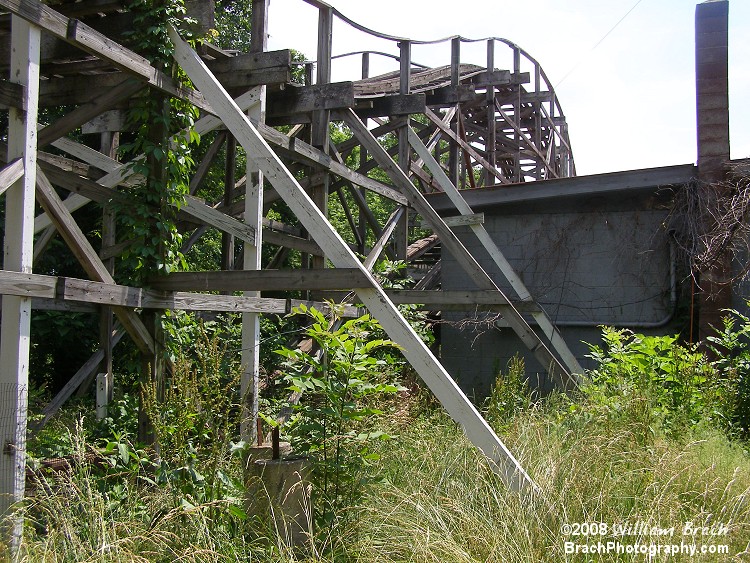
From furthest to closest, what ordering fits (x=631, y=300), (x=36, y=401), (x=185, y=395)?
→ (x=631, y=300) < (x=36, y=401) < (x=185, y=395)

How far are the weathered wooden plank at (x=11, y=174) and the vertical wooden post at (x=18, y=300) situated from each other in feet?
0.14

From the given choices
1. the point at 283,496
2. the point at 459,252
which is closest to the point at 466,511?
the point at 283,496

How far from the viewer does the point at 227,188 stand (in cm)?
874

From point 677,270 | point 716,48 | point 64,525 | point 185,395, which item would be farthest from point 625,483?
point 716,48

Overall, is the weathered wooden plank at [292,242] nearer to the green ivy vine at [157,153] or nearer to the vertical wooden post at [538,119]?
the green ivy vine at [157,153]

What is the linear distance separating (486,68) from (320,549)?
40.3ft

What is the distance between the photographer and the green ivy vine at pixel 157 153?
6.18m

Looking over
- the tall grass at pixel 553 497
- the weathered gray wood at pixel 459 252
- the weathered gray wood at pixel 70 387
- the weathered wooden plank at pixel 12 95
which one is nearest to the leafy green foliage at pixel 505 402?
the weathered gray wood at pixel 459 252

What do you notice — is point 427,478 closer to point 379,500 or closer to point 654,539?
point 379,500

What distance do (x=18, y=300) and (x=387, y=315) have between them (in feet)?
7.91

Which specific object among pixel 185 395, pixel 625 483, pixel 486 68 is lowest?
pixel 625 483

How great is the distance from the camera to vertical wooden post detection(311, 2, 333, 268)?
335 inches

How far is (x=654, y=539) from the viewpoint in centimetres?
402

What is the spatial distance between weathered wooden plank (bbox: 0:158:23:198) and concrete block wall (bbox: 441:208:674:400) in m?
6.24
